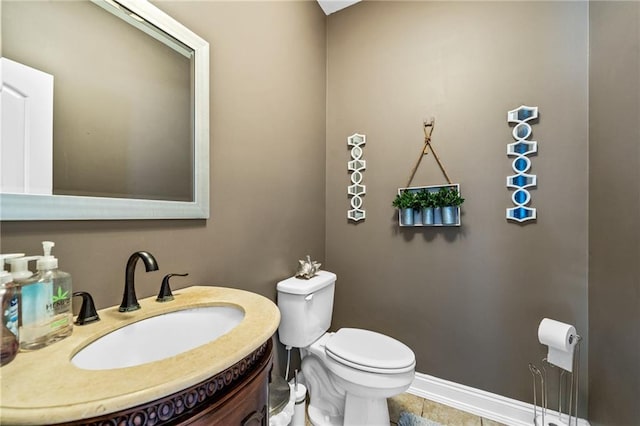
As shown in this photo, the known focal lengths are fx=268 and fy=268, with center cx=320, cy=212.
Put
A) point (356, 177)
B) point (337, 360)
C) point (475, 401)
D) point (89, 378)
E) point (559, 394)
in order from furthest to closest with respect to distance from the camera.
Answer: point (356, 177) < point (475, 401) < point (559, 394) < point (337, 360) < point (89, 378)

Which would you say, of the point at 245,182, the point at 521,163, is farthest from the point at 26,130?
the point at 521,163

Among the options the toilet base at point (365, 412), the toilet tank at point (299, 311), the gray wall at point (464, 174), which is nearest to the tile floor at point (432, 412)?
the gray wall at point (464, 174)

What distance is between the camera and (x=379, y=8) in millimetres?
1846

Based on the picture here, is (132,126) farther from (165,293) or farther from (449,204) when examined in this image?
(449,204)

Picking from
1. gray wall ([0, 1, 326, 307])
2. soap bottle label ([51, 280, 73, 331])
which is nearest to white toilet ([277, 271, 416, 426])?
gray wall ([0, 1, 326, 307])

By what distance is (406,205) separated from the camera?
1.66 metres

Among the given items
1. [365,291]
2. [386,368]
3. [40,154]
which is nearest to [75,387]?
[40,154]

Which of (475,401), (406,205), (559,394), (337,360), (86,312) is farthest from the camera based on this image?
(406,205)

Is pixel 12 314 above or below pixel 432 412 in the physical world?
above

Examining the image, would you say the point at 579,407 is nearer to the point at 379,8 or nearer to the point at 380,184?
the point at 380,184

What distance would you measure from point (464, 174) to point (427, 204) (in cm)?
28

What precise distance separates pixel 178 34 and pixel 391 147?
131 cm

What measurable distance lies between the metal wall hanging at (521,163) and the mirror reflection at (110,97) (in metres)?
1.62

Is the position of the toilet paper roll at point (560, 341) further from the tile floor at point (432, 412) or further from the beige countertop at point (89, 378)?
the beige countertop at point (89, 378)
